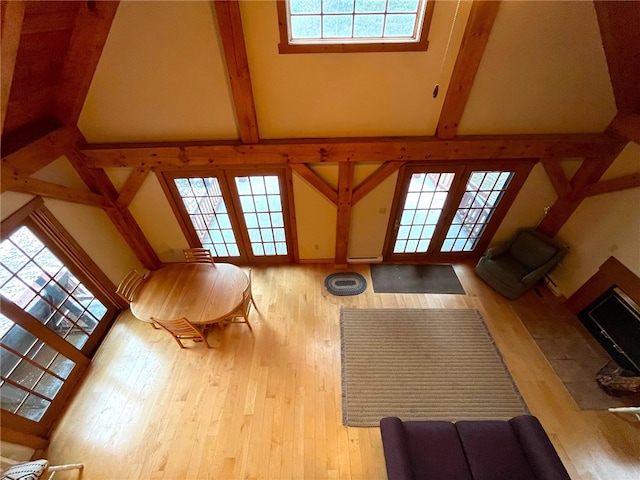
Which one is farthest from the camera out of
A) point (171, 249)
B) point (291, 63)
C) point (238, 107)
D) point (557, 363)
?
point (171, 249)

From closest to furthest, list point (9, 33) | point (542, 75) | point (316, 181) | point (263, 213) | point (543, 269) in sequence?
point (9, 33) < point (542, 75) < point (316, 181) < point (543, 269) < point (263, 213)

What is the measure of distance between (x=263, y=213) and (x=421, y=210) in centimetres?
245

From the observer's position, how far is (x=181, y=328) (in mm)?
3178

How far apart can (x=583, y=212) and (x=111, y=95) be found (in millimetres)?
6133

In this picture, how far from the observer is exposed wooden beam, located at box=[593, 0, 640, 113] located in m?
2.48

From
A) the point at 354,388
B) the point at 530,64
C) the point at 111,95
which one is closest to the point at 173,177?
the point at 111,95

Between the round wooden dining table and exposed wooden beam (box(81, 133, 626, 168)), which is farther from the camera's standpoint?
exposed wooden beam (box(81, 133, 626, 168))

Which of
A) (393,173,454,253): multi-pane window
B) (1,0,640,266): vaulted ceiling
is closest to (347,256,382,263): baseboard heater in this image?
(393,173,454,253): multi-pane window

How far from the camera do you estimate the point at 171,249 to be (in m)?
4.52

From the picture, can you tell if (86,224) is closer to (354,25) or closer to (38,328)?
(38,328)

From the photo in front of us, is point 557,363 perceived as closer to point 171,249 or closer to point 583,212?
Answer: point 583,212

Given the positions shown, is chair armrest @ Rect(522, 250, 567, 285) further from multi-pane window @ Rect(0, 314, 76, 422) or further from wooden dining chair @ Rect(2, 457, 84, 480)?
multi-pane window @ Rect(0, 314, 76, 422)

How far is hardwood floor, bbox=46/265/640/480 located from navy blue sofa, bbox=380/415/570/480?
0.60m

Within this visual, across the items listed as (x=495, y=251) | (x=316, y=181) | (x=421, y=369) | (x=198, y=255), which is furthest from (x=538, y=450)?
(x=198, y=255)
